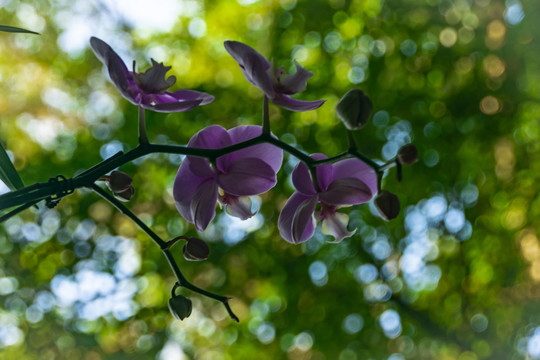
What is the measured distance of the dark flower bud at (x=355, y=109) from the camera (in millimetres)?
312

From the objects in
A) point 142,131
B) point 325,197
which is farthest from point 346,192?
point 142,131

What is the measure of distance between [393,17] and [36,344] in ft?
9.35

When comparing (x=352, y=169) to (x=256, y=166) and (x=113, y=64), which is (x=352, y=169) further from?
(x=113, y=64)

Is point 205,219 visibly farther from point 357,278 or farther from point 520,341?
point 520,341

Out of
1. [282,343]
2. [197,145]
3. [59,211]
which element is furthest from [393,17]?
[197,145]

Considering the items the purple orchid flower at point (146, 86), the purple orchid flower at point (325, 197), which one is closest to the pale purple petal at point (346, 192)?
the purple orchid flower at point (325, 197)

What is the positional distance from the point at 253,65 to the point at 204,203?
0.32ft

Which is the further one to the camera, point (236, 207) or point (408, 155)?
point (236, 207)

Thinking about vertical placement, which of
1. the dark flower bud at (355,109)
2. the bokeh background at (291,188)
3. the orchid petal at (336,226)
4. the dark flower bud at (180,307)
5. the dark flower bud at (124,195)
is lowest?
the bokeh background at (291,188)

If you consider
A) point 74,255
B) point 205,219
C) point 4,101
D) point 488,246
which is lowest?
point 74,255

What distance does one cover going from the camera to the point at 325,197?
35 cm

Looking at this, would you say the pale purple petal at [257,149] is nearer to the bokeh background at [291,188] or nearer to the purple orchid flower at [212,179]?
the purple orchid flower at [212,179]

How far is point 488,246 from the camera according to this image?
9.69 feet

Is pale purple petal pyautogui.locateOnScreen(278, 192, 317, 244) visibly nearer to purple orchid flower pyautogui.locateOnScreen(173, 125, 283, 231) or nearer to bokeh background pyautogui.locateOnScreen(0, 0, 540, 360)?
purple orchid flower pyautogui.locateOnScreen(173, 125, 283, 231)
